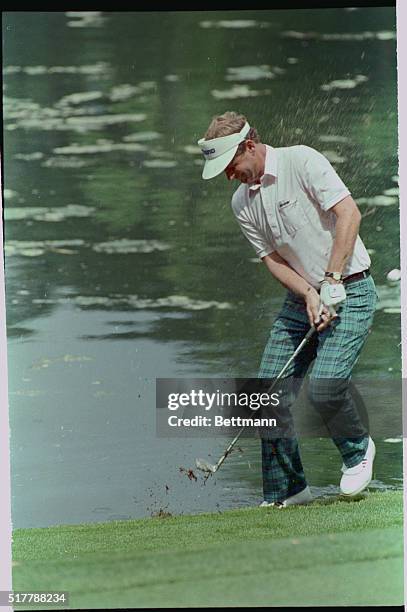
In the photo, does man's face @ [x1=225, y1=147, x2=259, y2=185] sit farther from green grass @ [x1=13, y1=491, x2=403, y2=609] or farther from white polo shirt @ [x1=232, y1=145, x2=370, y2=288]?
green grass @ [x1=13, y1=491, x2=403, y2=609]

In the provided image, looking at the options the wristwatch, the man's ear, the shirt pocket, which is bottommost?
the wristwatch

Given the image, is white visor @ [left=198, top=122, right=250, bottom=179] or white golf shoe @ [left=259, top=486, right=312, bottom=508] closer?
white visor @ [left=198, top=122, right=250, bottom=179]

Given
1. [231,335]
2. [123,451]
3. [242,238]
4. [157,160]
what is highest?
[157,160]

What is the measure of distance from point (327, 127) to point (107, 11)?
121 centimetres

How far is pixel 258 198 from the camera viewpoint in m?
5.29

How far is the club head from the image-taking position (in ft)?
17.5

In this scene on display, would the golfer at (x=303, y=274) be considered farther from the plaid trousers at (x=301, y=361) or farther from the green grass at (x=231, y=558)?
the green grass at (x=231, y=558)

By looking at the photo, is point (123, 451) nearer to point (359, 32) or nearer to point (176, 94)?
point (176, 94)

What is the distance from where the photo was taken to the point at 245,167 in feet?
17.3

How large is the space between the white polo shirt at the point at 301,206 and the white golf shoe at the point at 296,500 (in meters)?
1.01

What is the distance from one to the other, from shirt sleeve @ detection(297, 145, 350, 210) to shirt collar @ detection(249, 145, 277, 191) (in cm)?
12

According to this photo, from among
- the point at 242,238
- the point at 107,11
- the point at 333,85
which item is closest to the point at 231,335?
the point at 242,238

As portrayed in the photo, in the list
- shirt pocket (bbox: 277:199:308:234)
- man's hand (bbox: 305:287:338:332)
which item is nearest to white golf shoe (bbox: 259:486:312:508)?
man's hand (bbox: 305:287:338:332)

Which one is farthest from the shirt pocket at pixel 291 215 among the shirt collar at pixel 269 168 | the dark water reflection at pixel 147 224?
the dark water reflection at pixel 147 224
